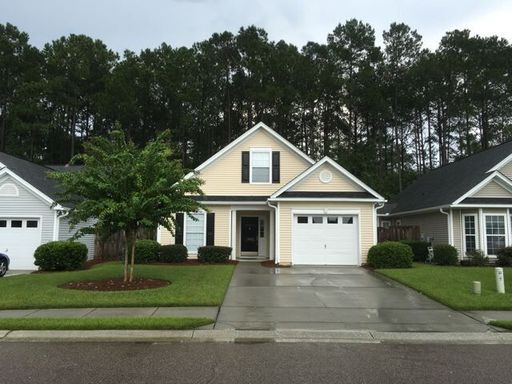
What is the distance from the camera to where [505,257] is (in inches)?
787

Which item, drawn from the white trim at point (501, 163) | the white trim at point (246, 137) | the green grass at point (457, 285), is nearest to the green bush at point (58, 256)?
the white trim at point (246, 137)

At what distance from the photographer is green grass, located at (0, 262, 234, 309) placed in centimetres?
1087

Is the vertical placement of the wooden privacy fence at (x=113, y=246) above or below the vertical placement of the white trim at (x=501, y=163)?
below

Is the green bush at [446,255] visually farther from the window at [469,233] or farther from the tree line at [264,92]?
the tree line at [264,92]

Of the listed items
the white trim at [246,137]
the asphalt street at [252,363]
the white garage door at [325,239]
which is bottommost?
the asphalt street at [252,363]

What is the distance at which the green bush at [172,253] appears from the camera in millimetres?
20969

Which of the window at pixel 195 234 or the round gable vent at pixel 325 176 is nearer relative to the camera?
the round gable vent at pixel 325 176

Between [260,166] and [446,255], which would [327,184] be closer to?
[260,166]

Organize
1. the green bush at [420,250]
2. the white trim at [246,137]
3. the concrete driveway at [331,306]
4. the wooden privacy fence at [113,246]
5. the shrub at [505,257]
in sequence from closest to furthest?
1. the concrete driveway at [331,306]
2. the shrub at [505,257]
3. the green bush at [420,250]
4. the white trim at [246,137]
5. the wooden privacy fence at [113,246]

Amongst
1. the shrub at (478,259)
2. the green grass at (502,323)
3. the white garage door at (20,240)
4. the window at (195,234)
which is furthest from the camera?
the window at (195,234)

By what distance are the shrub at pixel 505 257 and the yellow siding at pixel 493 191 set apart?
2.59m

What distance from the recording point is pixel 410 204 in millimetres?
27828

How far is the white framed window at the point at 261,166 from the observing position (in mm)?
23500

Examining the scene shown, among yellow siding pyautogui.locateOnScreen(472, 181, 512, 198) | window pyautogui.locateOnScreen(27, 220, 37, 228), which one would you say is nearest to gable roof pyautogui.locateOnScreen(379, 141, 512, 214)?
yellow siding pyautogui.locateOnScreen(472, 181, 512, 198)
